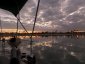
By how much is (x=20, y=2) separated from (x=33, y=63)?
14.2 ft

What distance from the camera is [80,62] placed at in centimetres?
3778

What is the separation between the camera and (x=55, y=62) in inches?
1421

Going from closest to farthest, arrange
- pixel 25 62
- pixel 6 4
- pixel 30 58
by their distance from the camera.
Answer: pixel 6 4
pixel 25 62
pixel 30 58

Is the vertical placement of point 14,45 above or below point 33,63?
above

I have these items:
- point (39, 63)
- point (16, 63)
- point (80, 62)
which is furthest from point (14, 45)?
point (80, 62)

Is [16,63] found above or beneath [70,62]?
above

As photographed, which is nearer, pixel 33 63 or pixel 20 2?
pixel 20 2

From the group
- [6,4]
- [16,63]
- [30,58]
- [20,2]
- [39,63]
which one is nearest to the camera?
[16,63]

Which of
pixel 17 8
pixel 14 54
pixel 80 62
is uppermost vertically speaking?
pixel 17 8

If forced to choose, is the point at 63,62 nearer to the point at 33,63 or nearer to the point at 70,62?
the point at 70,62

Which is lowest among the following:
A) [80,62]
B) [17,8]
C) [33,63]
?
[80,62]

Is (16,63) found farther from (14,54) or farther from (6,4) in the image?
(6,4)

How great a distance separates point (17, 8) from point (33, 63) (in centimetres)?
387

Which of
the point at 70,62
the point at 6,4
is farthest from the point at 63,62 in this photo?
the point at 6,4
